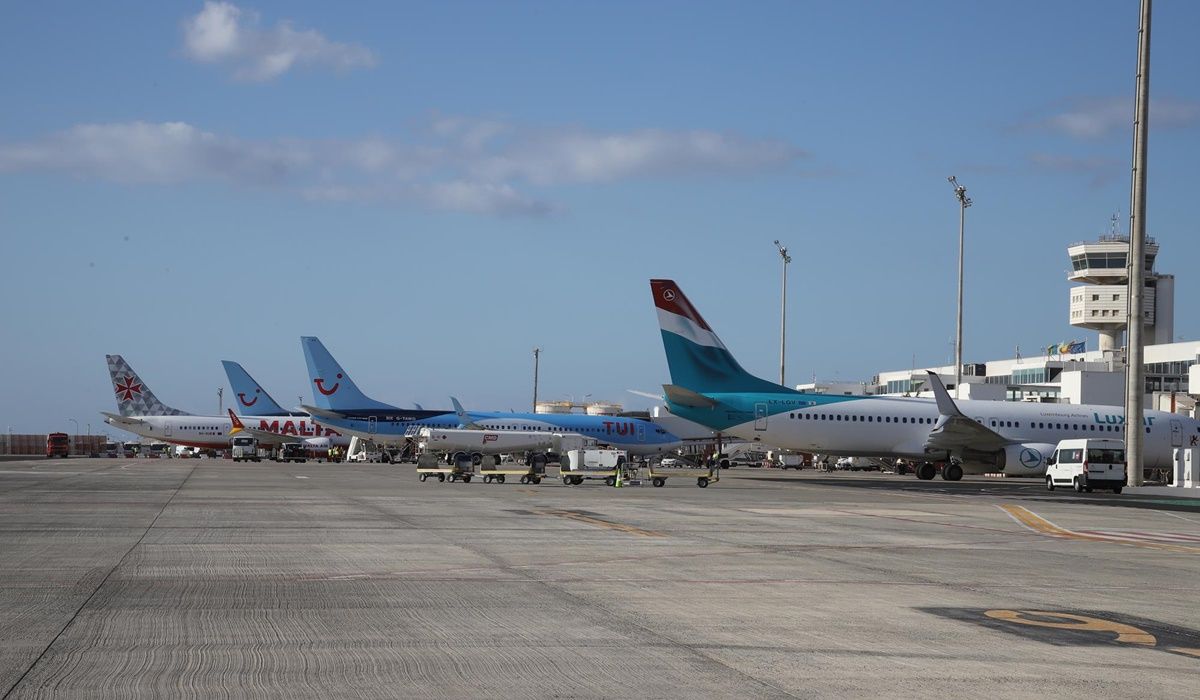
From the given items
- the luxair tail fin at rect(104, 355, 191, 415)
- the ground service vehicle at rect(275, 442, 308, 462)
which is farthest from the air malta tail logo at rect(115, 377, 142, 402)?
the ground service vehicle at rect(275, 442, 308, 462)

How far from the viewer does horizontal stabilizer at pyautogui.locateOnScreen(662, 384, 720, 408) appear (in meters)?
54.2

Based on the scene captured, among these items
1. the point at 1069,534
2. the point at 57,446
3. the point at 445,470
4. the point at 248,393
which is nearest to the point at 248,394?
the point at 248,393

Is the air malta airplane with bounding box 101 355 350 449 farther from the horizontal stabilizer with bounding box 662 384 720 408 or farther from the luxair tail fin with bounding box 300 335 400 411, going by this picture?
the horizontal stabilizer with bounding box 662 384 720 408

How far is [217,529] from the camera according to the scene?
74.9 ft

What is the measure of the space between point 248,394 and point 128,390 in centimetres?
1245

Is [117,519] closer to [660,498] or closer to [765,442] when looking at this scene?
[660,498]

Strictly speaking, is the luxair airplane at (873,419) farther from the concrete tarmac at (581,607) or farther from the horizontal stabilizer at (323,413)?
the horizontal stabilizer at (323,413)

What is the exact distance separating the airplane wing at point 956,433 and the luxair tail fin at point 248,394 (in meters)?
71.9

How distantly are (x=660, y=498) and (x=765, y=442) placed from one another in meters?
19.1

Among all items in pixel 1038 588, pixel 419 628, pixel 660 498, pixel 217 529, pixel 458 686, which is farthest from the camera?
pixel 660 498

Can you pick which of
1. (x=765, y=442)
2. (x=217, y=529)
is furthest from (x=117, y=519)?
(x=765, y=442)

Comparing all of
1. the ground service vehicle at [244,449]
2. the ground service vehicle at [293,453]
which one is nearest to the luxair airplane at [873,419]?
the ground service vehicle at [244,449]

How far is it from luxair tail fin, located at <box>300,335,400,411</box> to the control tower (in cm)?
7057

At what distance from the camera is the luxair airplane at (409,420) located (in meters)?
82.8
